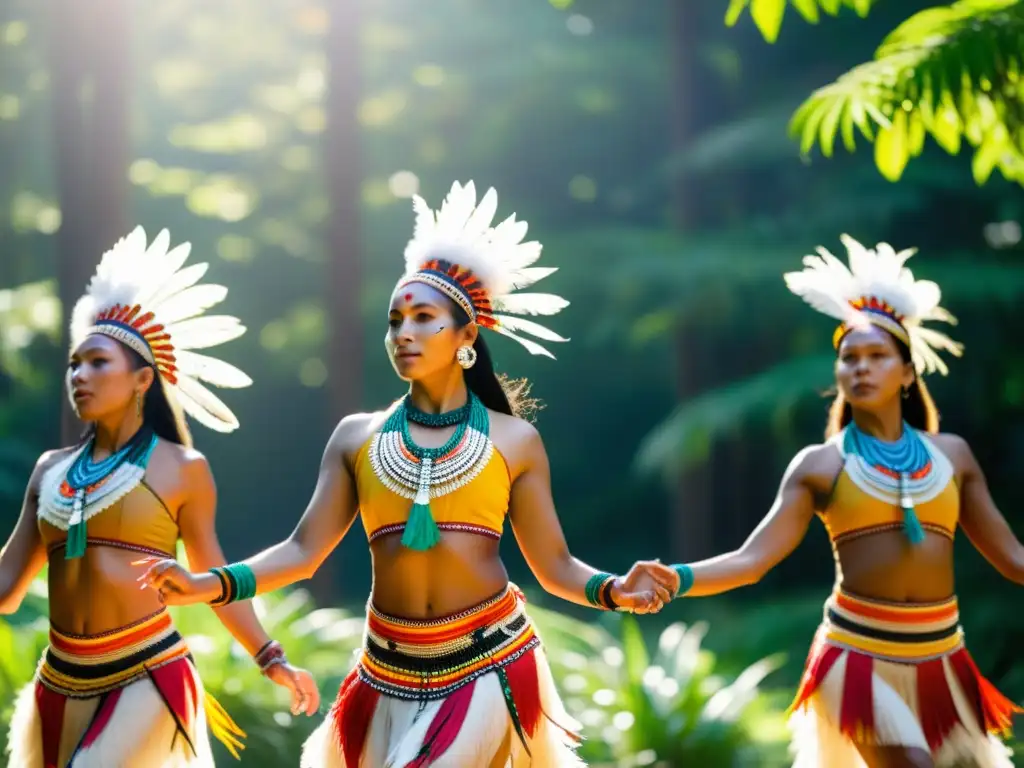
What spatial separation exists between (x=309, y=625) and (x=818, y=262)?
167 inches

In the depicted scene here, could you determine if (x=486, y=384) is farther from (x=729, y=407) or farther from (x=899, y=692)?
(x=729, y=407)

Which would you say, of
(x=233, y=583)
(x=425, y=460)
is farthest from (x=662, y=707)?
(x=233, y=583)

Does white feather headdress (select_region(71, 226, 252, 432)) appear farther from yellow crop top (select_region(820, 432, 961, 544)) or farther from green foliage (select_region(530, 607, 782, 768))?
green foliage (select_region(530, 607, 782, 768))

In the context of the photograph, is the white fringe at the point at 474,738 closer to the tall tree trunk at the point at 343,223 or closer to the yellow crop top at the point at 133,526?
the yellow crop top at the point at 133,526

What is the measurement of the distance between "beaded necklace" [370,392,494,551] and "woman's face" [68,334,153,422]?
0.97 meters

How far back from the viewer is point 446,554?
411 cm

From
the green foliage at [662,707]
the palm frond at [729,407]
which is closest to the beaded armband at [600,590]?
the green foliage at [662,707]

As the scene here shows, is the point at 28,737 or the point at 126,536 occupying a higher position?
the point at 126,536

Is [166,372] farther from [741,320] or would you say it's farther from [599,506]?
[599,506]

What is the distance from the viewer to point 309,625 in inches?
327

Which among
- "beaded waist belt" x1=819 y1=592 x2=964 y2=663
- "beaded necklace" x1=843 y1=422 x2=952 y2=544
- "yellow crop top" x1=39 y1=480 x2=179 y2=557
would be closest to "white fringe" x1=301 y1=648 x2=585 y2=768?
"yellow crop top" x1=39 y1=480 x2=179 y2=557

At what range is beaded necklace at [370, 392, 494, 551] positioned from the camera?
4078mm

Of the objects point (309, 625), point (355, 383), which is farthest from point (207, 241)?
point (309, 625)

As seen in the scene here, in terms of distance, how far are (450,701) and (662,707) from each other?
3668 millimetres
